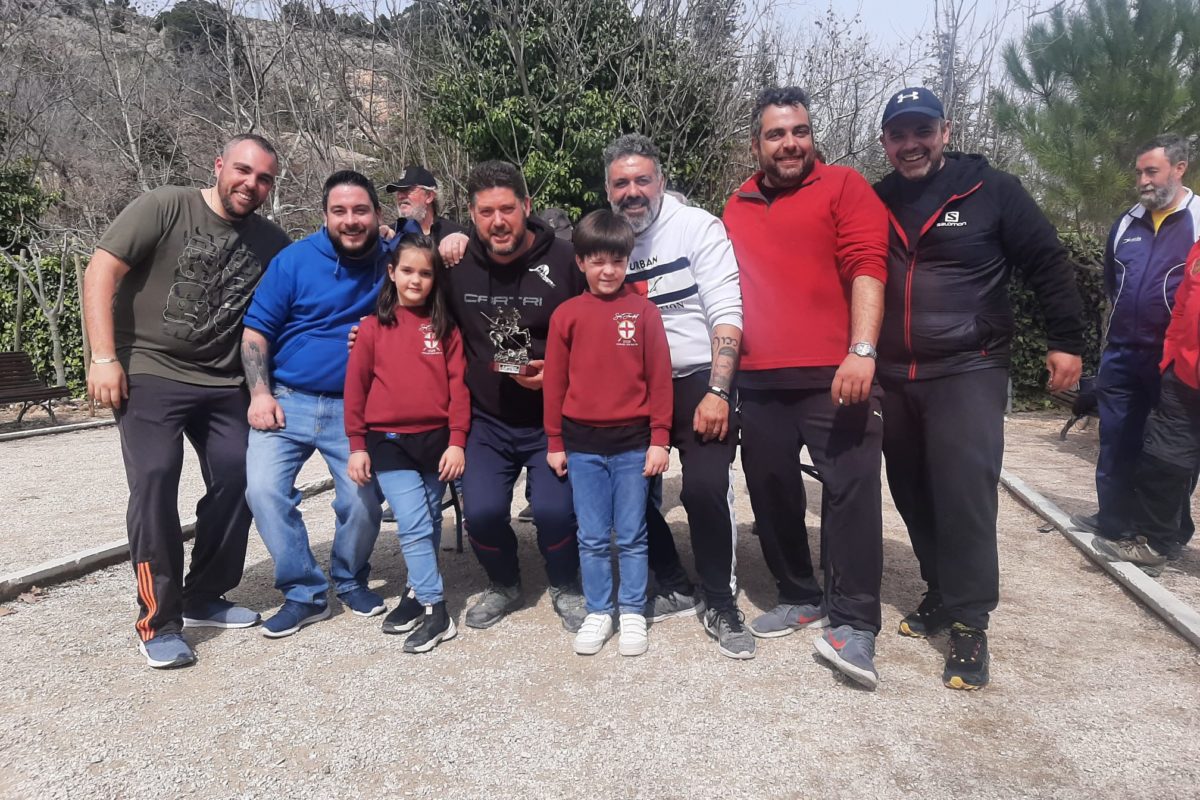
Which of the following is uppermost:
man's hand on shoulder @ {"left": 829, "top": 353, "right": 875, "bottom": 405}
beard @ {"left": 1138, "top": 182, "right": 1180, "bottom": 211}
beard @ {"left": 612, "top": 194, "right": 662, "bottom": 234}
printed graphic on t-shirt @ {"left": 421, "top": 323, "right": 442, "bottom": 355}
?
beard @ {"left": 1138, "top": 182, "right": 1180, "bottom": 211}

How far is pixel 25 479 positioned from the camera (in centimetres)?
787

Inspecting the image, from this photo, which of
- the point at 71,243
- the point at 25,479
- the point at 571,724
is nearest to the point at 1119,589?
the point at 571,724

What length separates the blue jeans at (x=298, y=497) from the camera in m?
3.84

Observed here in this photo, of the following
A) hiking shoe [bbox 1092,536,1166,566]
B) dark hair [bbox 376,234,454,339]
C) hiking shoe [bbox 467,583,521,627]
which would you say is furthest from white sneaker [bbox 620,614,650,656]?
hiking shoe [bbox 1092,536,1166,566]

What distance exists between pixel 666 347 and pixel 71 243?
12.9 m

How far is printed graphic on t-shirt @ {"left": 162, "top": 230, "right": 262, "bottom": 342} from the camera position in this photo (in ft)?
12.3

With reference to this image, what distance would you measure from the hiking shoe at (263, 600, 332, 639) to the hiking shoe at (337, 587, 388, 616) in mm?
109

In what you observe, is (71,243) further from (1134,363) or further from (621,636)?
(1134,363)

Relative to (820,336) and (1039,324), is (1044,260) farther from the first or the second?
(1039,324)

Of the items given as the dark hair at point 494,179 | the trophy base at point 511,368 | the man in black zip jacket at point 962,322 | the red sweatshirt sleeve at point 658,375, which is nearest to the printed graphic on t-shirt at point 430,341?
the trophy base at point 511,368

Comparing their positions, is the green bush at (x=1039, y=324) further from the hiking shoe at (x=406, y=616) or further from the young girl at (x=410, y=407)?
the hiking shoe at (x=406, y=616)

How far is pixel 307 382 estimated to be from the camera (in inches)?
155

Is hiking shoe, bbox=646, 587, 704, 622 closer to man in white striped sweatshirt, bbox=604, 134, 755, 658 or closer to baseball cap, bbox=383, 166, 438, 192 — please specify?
man in white striped sweatshirt, bbox=604, 134, 755, 658

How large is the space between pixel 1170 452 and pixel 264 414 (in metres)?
4.72
